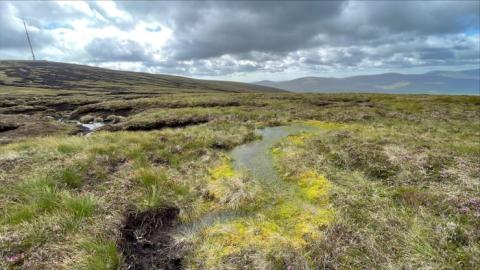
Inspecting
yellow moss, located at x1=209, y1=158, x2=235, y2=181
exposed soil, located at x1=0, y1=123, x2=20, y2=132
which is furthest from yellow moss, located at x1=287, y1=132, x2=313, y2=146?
exposed soil, located at x1=0, y1=123, x2=20, y2=132

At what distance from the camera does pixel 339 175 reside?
1273 centimetres

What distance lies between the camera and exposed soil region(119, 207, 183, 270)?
A: 23.8 feet

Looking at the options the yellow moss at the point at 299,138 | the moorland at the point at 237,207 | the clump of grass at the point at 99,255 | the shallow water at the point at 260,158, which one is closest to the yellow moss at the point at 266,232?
the moorland at the point at 237,207

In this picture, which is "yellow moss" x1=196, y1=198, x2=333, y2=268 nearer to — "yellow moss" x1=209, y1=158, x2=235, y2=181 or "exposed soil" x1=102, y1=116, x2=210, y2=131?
"yellow moss" x1=209, y1=158, x2=235, y2=181

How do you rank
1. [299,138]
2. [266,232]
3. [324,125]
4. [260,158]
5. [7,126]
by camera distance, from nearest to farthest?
[266,232]
[260,158]
[299,138]
[324,125]
[7,126]

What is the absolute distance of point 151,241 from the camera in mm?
8164

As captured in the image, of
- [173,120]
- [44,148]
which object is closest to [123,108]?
[173,120]

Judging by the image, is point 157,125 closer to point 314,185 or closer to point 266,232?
point 314,185

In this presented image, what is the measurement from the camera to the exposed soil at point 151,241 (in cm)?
726

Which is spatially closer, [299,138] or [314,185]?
[314,185]

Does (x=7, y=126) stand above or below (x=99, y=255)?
below

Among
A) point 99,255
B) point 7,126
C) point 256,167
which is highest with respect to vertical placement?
point 99,255

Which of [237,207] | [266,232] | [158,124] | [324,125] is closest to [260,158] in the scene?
[237,207]

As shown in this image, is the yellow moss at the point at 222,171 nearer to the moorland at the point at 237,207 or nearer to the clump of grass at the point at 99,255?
the moorland at the point at 237,207
